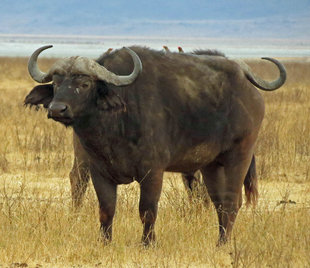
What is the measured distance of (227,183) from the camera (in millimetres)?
7344

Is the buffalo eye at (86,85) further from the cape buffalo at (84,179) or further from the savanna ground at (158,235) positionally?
the cape buffalo at (84,179)

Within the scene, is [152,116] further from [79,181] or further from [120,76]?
[79,181]

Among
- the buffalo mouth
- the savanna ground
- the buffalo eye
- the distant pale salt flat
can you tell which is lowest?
the savanna ground

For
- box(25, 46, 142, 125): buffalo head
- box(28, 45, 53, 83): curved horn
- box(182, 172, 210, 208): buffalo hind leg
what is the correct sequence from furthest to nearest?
box(182, 172, 210, 208): buffalo hind leg → box(28, 45, 53, 83): curved horn → box(25, 46, 142, 125): buffalo head

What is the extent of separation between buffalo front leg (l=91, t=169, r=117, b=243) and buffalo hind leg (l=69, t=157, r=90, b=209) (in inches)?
40.9

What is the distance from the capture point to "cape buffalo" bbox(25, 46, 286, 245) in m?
6.38

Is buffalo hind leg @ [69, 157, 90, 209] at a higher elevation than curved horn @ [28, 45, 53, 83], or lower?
lower

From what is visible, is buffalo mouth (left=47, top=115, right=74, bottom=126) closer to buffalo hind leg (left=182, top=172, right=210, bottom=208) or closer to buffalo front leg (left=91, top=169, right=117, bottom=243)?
buffalo front leg (left=91, top=169, right=117, bottom=243)

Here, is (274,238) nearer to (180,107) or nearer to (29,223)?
(180,107)

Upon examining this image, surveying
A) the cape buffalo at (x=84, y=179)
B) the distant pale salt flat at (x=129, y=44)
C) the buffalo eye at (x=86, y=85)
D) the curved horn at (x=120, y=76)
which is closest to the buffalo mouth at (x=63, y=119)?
the buffalo eye at (x=86, y=85)

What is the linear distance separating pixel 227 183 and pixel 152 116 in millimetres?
1123

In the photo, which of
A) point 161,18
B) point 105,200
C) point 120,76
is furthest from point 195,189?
point 161,18

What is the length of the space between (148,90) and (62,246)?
135 cm

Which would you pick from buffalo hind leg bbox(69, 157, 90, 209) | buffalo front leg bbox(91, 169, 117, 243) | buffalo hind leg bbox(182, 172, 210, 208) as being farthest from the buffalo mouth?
buffalo hind leg bbox(182, 172, 210, 208)
